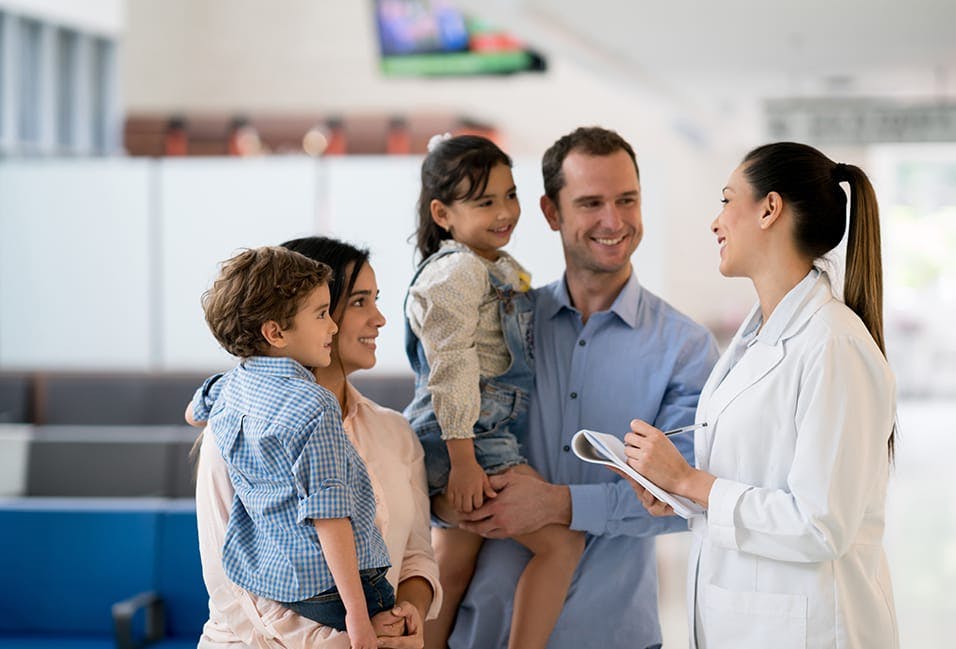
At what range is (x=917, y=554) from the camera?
737 cm

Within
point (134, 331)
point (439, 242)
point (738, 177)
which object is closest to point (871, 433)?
point (738, 177)

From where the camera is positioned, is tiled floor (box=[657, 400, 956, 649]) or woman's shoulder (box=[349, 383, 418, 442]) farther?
tiled floor (box=[657, 400, 956, 649])

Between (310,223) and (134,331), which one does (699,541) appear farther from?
(134,331)

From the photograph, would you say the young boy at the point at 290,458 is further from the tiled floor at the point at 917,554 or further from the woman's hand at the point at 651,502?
the tiled floor at the point at 917,554

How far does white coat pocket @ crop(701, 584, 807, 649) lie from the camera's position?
1869mm

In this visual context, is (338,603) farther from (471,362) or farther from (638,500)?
(638,500)

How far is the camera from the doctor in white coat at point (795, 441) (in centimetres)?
179

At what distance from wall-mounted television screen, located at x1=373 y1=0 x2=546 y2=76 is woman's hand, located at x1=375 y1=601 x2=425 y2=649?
865cm

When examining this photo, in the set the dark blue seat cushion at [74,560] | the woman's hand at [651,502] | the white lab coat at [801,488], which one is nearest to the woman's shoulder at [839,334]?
the white lab coat at [801,488]

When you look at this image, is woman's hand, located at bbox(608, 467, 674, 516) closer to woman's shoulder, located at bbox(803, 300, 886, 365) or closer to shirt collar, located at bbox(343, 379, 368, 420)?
woman's shoulder, located at bbox(803, 300, 886, 365)

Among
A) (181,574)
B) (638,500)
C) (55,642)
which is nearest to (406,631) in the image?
(638,500)

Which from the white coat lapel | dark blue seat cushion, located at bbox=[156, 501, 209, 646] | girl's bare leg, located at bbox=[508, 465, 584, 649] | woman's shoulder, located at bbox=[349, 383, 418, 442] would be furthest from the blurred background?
dark blue seat cushion, located at bbox=[156, 501, 209, 646]

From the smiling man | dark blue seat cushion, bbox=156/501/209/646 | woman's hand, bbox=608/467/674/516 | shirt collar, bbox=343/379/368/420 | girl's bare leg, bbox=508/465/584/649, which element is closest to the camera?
Result: woman's hand, bbox=608/467/674/516

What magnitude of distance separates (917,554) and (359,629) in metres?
6.49
